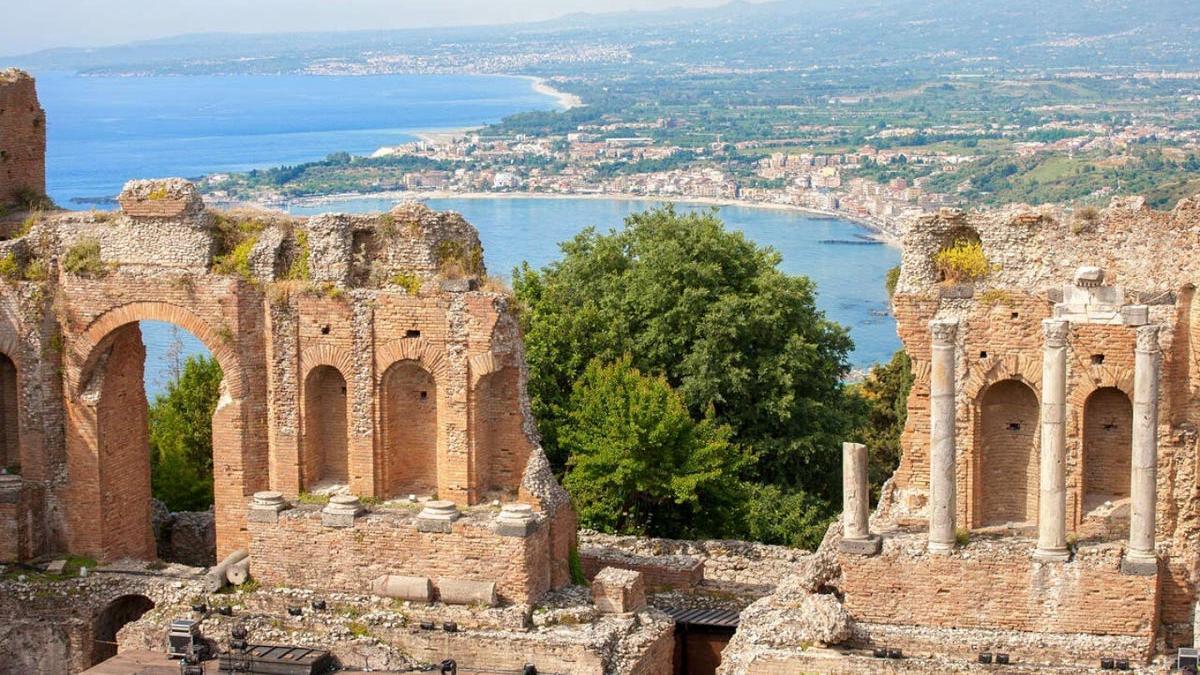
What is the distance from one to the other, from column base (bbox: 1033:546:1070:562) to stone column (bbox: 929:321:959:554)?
4.03 ft

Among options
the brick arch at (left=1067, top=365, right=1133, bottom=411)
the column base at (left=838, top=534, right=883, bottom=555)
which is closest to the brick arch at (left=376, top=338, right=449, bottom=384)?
the column base at (left=838, top=534, right=883, bottom=555)

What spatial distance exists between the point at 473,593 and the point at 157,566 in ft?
19.4

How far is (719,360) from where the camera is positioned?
39.1 m

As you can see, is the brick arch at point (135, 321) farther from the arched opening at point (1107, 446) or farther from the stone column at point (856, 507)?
the arched opening at point (1107, 446)

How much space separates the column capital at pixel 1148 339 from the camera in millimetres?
24828

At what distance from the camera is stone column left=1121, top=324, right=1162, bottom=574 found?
81.5ft

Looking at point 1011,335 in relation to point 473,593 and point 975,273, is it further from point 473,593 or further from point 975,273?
point 473,593

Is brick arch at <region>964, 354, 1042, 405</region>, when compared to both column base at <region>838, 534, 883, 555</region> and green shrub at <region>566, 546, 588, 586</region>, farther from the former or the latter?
green shrub at <region>566, 546, 588, 586</region>

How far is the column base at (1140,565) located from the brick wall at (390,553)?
8.47m

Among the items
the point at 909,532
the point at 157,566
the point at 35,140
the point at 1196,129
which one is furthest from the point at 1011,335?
the point at 1196,129

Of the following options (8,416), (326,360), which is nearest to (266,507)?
(326,360)

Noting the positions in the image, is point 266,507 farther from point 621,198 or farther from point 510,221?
point 621,198

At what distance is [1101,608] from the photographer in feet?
82.5

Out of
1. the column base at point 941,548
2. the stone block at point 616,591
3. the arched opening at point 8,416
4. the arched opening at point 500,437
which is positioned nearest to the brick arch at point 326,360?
the arched opening at point 500,437
